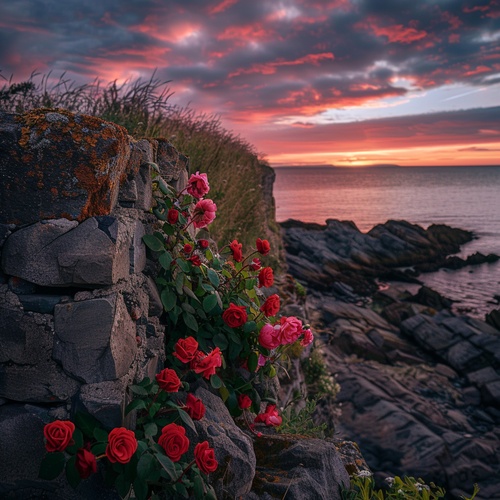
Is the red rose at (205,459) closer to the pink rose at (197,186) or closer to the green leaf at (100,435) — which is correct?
the green leaf at (100,435)

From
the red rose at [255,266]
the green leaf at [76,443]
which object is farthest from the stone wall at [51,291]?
the red rose at [255,266]

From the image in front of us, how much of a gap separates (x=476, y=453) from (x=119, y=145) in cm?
1014

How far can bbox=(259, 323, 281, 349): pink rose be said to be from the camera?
314 centimetres

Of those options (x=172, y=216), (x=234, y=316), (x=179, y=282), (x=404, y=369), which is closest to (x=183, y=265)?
(x=179, y=282)

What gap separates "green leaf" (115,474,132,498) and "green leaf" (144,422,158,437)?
0.72 ft

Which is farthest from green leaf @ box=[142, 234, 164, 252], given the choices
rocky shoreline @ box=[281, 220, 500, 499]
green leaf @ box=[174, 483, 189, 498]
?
rocky shoreline @ box=[281, 220, 500, 499]

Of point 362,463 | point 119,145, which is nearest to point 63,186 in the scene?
point 119,145

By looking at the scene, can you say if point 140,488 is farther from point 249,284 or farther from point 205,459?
point 249,284

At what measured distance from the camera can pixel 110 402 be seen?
224cm

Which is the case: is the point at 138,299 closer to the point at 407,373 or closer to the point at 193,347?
the point at 193,347

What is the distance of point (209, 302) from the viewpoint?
3.07m

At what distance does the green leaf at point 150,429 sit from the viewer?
235 cm

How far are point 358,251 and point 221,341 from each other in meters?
28.8

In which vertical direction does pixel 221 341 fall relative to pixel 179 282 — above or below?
below
